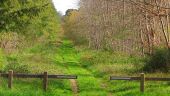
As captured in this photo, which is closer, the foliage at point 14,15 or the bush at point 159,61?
the foliage at point 14,15

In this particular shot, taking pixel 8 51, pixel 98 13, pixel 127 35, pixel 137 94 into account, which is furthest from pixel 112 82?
pixel 98 13

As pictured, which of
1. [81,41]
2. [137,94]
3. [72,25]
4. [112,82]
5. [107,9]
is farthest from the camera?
[72,25]

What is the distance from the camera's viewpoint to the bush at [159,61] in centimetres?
3155

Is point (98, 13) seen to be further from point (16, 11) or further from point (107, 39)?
point (16, 11)

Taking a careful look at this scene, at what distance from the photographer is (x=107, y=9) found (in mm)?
64312

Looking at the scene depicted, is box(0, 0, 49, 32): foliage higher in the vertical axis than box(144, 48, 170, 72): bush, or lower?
higher

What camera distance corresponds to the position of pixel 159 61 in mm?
31953

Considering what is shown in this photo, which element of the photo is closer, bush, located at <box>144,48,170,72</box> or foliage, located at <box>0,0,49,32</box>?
foliage, located at <box>0,0,49,32</box>

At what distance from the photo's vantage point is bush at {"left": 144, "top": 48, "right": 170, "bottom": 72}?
31547 millimetres

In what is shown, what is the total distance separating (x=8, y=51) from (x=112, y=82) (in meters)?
21.2

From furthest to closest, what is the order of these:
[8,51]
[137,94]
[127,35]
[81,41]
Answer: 1. [81,41]
2. [127,35]
3. [8,51]
4. [137,94]

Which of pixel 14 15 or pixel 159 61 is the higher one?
pixel 14 15

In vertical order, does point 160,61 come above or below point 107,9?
A: below

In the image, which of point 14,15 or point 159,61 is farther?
point 159,61
